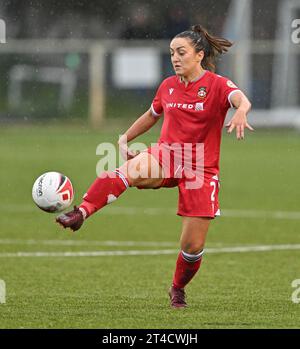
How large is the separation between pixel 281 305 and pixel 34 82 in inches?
1052

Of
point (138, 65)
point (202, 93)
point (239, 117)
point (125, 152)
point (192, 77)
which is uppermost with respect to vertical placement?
point (138, 65)

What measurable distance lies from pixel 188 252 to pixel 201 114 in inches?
41.9

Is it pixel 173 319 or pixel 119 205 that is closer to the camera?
pixel 173 319

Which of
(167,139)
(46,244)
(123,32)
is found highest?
(123,32)

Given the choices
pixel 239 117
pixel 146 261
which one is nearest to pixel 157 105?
pixel 239 117

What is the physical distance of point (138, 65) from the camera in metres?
34.0

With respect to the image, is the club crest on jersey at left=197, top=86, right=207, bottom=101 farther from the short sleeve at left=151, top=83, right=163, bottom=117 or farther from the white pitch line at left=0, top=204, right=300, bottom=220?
the white pitch line at left=0, top=204, right=300, bottom=220

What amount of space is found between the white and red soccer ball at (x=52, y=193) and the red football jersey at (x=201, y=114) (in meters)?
0.86

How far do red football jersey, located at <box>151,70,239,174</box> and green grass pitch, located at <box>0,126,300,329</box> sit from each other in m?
1.24

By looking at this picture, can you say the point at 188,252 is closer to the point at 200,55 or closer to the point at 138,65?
the point at 200,55

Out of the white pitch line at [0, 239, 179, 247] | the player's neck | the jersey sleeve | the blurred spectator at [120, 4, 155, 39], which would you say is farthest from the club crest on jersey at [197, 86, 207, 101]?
the blurred spectator at [120, 4, 155, 39]

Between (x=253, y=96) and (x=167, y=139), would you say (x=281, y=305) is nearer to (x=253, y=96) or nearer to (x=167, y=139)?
(x=167, y=139)

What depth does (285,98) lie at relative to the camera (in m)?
33.5

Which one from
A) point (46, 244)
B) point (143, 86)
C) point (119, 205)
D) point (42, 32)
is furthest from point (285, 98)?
point (46, 244)
